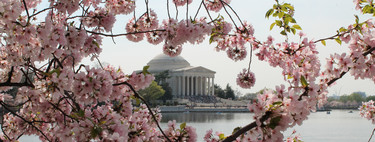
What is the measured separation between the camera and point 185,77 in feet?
220

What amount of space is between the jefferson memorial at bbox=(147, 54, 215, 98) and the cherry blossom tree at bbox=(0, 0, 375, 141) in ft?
205

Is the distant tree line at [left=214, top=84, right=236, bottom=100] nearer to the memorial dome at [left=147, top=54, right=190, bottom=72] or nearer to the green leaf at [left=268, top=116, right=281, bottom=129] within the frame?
the memorial dome at [left=147, top=54, right=190, bottom=72]

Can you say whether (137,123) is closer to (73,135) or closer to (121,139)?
(73,135)

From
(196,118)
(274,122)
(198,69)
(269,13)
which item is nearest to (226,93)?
(198,69)

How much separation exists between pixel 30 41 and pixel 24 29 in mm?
64

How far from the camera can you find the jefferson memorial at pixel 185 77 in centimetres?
6650

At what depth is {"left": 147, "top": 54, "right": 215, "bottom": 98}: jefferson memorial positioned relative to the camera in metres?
66.5

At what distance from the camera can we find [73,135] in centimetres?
155

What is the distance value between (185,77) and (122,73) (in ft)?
213

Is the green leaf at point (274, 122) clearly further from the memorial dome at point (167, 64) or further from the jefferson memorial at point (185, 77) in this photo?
the memorial dome at point (167, 64)

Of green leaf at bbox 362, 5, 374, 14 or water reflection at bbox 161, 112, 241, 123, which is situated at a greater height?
water reflection at bbox 161, 112, 241, 123

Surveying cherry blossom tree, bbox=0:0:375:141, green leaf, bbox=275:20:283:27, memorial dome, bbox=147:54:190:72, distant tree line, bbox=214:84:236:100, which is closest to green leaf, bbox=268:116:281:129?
cherry blossom tree, bbox=0:0:375:141

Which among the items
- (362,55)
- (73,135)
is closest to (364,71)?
(362,55)

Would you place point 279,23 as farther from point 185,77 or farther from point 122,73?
point 185,77
